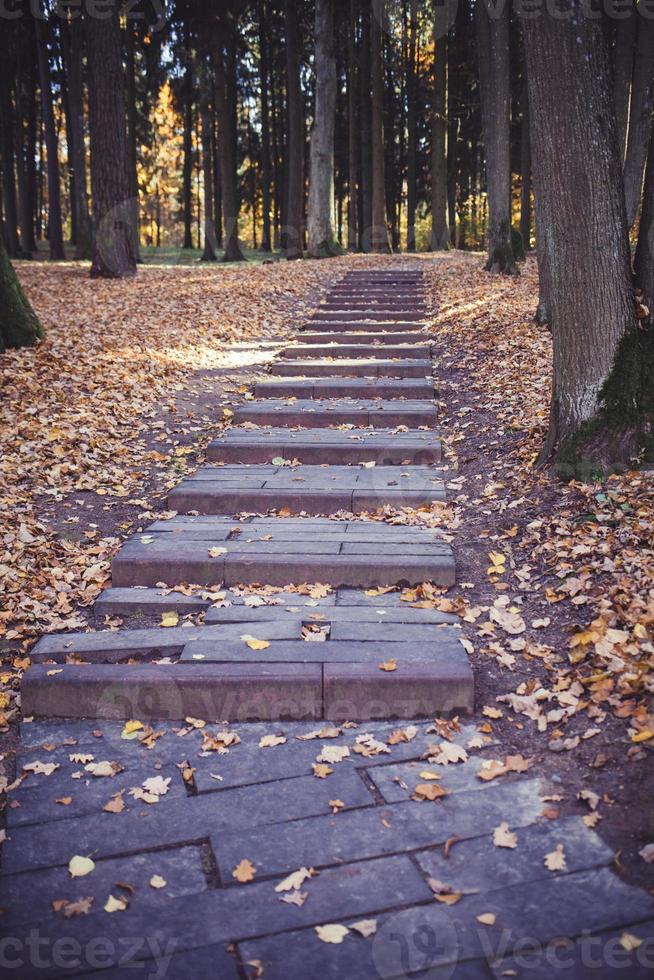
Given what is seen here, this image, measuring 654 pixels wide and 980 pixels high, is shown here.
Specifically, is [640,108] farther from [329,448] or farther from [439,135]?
[439,135]

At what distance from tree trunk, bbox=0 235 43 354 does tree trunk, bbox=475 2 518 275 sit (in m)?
9.46

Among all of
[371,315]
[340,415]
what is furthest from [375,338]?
[340,415]

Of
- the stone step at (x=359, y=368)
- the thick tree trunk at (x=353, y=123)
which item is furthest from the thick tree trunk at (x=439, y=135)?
the stone step at (x=359, y=368)

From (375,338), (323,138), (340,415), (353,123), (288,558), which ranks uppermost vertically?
(353,123)

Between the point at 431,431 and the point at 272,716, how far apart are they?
4.31m

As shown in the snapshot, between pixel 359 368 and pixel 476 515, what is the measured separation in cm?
447

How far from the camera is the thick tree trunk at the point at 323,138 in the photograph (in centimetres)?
2144

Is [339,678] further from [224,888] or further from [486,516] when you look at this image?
[486,516]

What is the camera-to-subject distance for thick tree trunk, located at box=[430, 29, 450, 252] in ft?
74.5

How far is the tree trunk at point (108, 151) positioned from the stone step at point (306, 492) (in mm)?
10987

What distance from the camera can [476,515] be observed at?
563cm

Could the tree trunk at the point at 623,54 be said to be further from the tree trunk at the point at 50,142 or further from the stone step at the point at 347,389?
the tree trunk at the point at 50,142

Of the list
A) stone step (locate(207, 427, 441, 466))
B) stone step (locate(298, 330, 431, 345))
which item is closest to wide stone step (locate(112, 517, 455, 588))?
stone step (locate(207, 427, 441, 466))
